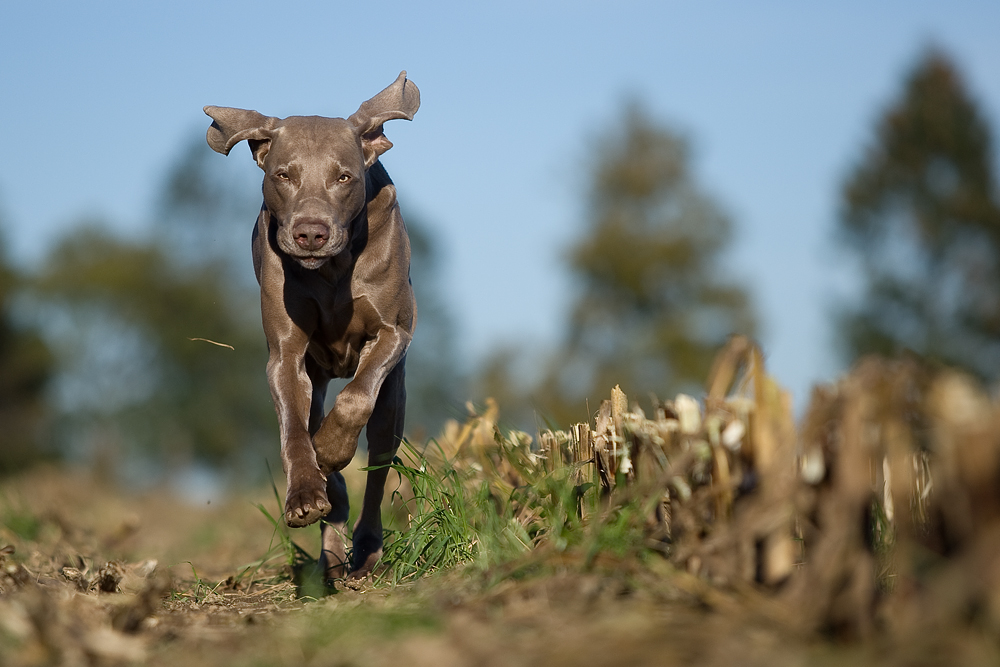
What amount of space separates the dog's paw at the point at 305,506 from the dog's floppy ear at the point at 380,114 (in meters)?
1.78

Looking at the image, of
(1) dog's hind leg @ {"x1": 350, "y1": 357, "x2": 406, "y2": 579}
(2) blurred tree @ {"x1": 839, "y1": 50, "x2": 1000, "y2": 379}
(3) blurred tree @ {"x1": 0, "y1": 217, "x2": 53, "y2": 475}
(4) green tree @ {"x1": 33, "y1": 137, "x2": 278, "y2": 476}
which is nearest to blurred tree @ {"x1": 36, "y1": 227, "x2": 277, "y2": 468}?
(4) green tree @ {"x1": 33, "y1": 137, "x2": 278, "y2": 476}

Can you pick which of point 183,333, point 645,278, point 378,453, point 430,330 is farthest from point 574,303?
point 378,453

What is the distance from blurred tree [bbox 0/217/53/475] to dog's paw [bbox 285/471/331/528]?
89.8 feet

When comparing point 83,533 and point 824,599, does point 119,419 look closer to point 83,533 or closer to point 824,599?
point 83,533

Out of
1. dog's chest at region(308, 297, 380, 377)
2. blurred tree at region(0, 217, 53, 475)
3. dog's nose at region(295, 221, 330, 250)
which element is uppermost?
dog's nose at region(295, 221, 330, 250)

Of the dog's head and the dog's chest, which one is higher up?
the dog's head

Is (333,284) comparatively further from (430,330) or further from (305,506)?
(430,330)

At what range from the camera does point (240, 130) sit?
520 centimetres

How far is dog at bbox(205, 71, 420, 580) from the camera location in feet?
15.4

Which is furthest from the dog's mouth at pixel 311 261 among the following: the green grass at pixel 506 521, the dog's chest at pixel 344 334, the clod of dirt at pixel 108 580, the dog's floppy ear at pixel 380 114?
the clod of dirt at pixel 108 580

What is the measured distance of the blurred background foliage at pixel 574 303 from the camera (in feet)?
102

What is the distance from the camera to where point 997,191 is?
104 feet

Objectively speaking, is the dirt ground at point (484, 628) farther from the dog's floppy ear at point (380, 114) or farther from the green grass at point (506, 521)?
the dog's floppy ear at point (380, 114)

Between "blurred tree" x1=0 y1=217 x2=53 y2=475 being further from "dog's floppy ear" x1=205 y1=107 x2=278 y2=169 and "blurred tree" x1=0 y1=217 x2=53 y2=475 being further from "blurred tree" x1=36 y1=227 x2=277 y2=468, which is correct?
Answer: "dog's floppy ear" x1=205 y1=107 x2=278 y2=169
